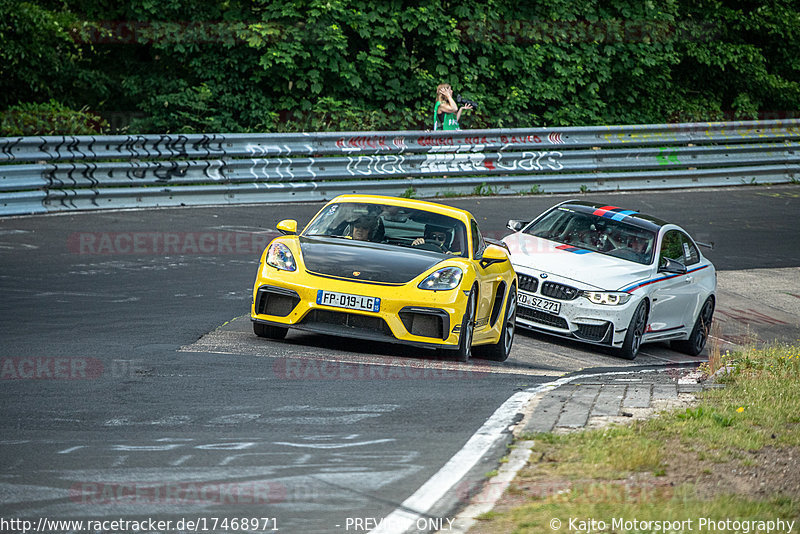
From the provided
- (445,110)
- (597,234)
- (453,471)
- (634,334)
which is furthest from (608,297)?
(445,110)

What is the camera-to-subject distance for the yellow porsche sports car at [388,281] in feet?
31.9

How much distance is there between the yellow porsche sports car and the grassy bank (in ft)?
8.40

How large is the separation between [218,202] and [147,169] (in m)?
1.37

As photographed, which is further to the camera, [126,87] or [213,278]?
[126,87]

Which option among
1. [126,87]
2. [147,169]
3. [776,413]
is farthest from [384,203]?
[126,87]

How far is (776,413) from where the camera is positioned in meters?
7.80

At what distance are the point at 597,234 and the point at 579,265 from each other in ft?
3.31

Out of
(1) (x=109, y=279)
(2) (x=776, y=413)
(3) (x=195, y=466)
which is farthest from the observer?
(1) (x=109, y=279)

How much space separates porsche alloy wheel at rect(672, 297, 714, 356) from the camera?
1394 centimetres

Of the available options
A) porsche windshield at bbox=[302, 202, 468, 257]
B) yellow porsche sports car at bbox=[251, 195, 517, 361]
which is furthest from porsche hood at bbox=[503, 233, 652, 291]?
porsche windshield at bbox=[302, 202, 468, 257]

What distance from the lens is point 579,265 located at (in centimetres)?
1282

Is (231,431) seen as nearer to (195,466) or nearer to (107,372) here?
(195,466)

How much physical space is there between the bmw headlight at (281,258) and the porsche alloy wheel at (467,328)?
5.11 ft

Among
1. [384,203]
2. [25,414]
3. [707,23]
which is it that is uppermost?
[707,23]
